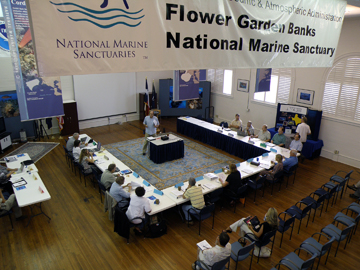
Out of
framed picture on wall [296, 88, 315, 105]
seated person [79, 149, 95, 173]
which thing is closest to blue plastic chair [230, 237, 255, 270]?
seated person [79, 149, 95, 173]

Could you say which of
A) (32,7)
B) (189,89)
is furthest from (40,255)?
(189,89)

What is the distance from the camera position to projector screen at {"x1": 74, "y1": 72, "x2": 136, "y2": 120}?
12281mm

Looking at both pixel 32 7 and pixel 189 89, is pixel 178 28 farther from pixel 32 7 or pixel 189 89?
pixel 189 89

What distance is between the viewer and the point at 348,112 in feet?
30.1

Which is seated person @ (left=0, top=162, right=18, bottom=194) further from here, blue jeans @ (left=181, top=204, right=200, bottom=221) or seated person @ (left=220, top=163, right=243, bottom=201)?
seated person @ (left=220, top=163, right=243, bottom=201)

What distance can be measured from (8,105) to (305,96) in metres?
11.5

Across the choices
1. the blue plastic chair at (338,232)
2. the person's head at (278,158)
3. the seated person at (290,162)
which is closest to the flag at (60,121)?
the person's head at (278,158)

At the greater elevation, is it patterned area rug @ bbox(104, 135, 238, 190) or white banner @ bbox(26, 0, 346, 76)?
white banner @ bbox(26, 0, 346, 76)

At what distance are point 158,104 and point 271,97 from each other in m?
6.10

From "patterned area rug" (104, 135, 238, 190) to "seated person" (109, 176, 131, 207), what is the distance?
1915mm

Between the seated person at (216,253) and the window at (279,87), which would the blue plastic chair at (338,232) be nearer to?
the seated person at (216,253)

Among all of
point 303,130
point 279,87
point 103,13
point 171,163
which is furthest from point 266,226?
point 279,87

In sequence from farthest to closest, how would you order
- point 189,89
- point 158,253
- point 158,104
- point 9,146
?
point 158,104, point 9,146, point 189,89, point 158,253

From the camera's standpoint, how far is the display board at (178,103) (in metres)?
14.1
